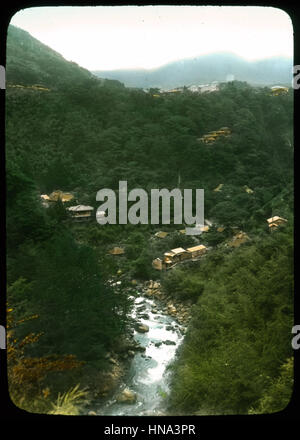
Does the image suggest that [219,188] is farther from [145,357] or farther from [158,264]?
[145,357]

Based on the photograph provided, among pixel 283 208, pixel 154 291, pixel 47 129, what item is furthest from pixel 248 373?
pixel 47 129

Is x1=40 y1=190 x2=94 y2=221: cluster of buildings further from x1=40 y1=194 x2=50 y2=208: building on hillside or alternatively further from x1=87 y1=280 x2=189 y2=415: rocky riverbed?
x1=87 y1=280 x2=189 y2=415: rocky riverbed

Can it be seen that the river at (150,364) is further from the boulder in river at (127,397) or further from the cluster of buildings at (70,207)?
the cluster of buildings at (70,207)

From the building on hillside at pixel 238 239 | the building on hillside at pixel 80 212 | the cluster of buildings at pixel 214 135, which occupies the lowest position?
the building on hillside at pixel 238 239

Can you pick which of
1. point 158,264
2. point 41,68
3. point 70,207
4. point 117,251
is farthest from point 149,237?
point 41,68

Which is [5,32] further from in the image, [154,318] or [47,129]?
[154,318]

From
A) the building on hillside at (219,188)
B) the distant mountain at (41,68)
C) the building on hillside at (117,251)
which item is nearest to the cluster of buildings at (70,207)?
the building on hillside at (117,251)
